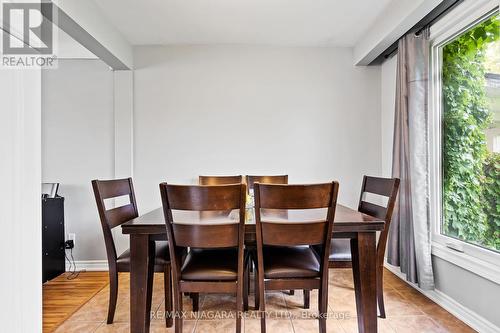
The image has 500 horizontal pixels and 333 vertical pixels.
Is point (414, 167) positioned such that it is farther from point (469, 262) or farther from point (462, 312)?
point (462, 312)

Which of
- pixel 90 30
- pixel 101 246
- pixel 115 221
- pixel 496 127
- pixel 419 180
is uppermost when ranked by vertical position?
pixel 90 30

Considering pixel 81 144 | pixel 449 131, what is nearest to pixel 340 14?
pixel 449 131

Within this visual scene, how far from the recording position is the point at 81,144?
3246 mm

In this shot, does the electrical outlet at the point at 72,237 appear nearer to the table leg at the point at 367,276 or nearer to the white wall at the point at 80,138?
the white wall at the point at 80,138

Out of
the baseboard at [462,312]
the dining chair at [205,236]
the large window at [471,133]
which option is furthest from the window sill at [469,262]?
the dining chair at [205,236]

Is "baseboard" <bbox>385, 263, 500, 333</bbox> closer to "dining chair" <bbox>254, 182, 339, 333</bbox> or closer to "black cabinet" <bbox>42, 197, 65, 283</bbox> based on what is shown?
"dining chair" <bbox>254, 182, 339, 333</bbox>

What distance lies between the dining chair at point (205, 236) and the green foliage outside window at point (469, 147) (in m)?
1.65

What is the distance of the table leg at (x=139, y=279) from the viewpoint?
1659mm

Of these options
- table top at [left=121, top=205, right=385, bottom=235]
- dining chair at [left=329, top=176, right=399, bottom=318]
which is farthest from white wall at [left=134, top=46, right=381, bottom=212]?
table top at [left=121, top=205, right=385, bottom=235]

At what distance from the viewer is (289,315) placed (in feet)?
7.10

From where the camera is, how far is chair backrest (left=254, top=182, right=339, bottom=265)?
4.97 ft

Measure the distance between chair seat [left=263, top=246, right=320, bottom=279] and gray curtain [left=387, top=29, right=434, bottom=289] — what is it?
104cm

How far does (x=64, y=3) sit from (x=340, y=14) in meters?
2.16

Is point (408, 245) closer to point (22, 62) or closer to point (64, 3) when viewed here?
point (22, 62)
